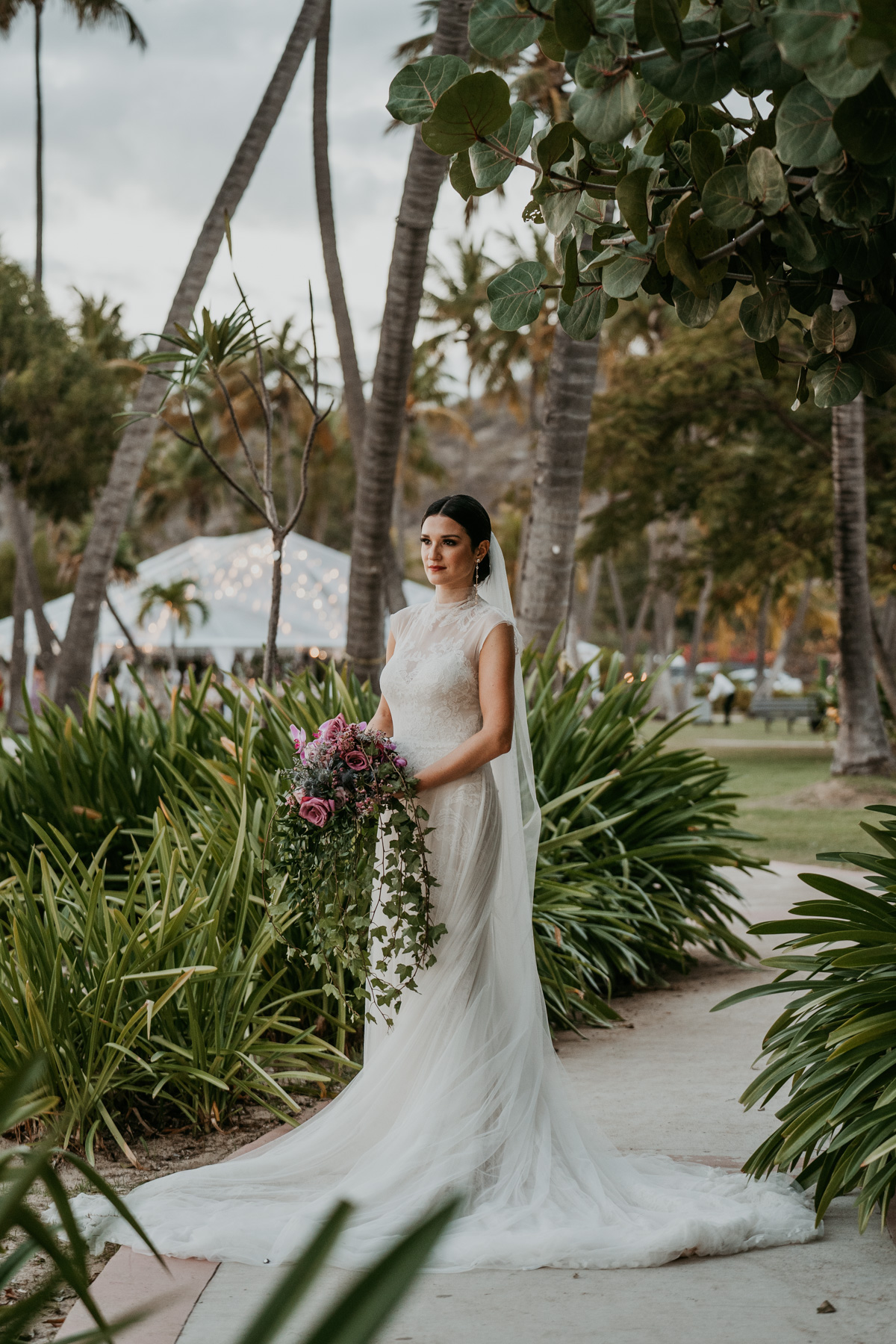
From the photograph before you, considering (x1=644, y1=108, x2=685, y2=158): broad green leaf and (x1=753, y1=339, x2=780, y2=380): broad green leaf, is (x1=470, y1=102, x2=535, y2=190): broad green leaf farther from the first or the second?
(x1=753, y1=339, x2=780, y2=380): broad green leaf

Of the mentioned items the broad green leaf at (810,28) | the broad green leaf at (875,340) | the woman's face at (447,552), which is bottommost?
the woman's face at (447,552)

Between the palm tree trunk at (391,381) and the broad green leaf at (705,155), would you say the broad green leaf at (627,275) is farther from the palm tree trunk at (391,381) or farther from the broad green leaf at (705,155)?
the palm tree trunk at (391,381)

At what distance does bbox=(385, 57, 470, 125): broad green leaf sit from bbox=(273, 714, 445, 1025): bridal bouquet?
1.92 metres

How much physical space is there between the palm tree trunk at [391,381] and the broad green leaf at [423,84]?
5.34m

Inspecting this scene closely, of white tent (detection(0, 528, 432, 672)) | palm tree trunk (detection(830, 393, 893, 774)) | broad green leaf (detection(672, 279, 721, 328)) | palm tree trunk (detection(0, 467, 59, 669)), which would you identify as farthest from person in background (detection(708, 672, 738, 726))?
broad green leaf (detection(672, 279, 721, 328))

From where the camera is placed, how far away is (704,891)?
6617 millimetres

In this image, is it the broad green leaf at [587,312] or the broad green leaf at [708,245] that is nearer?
the broad green leaf at [708,245]

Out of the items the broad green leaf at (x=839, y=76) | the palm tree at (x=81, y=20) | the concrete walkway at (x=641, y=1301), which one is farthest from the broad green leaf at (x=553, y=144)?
the palm tree at (x=81, y=20)

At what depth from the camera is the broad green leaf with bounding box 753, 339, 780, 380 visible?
2.88 meters

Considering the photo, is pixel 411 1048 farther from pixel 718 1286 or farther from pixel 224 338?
pixel 224 338

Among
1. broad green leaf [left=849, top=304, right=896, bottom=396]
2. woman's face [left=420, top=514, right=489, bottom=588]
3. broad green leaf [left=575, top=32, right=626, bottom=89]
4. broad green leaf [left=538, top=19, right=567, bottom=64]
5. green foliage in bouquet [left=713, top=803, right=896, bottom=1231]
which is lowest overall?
green foliage in bouquet [left=713, top=803, right=896, bottom=1231]

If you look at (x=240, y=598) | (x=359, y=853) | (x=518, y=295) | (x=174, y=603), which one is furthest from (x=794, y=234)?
(x=240, y=598)

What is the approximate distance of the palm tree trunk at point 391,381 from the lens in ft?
24.6

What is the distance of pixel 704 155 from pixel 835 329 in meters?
0.61
